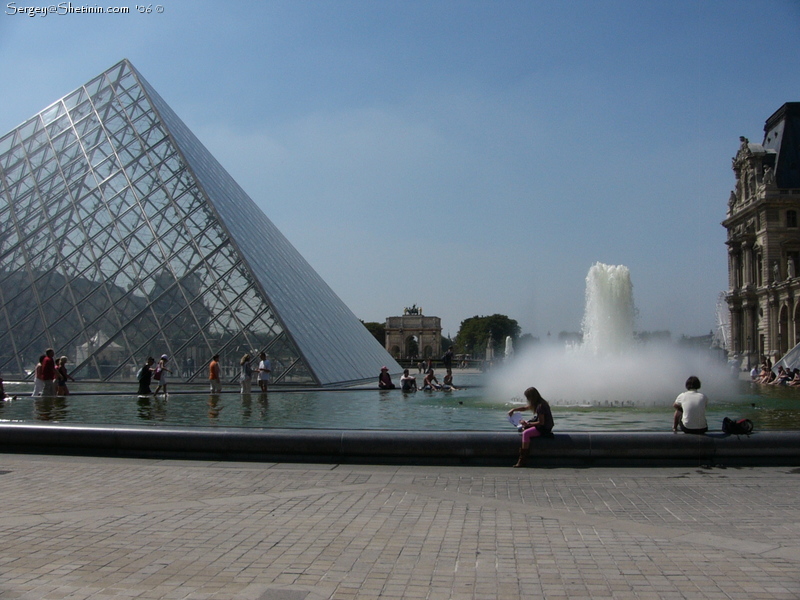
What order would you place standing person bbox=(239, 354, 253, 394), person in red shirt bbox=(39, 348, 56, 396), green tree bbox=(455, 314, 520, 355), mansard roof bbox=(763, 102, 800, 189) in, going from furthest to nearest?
green tree bbox=(455, 314, 520, 355) → mansard roof bbox=(763, 102, 800, 189) → standing person bbox=(239, 354, 253, 394) → person in red shirt bbox=(39, 348, 56, 396)

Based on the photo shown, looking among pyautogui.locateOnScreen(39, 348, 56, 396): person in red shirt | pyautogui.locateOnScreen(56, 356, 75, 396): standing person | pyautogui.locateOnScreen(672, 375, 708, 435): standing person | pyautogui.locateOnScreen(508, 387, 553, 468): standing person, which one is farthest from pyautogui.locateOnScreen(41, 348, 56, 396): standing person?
pyautogui.locateOnScreen(672, 375, 708, 435): standing person

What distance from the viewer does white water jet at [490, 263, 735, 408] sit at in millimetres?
15969

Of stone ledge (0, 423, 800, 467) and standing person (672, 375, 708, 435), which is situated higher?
standing person (672, 375, 708, 435)

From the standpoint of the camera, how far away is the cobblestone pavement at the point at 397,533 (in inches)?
152

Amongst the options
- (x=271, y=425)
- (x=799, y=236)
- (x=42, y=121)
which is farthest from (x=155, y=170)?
(x=799, y=236)

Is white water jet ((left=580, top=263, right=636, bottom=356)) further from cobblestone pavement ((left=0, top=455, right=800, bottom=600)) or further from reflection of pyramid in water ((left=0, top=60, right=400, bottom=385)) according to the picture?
cobblestone pavement ((left=0, top=455, right=800, bottom=600))

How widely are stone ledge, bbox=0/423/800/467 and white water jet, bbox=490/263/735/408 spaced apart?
733 centimetres

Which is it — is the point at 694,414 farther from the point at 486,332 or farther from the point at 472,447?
the point at 486,332

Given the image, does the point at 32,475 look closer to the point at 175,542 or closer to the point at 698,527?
the point at 175,542

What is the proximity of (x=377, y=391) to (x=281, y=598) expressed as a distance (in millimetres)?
16449

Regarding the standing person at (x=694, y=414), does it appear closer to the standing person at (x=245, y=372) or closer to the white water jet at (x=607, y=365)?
the white water jet at (x=607, y=365)

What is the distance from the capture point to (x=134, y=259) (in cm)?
2303

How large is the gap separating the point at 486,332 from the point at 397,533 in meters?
120

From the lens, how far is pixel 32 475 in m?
7.00
